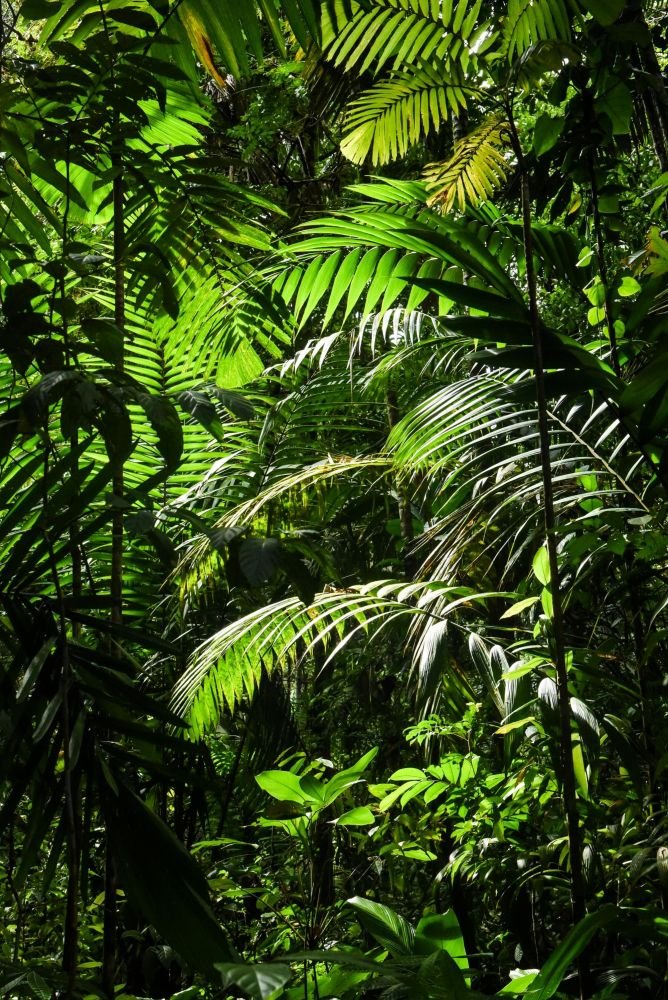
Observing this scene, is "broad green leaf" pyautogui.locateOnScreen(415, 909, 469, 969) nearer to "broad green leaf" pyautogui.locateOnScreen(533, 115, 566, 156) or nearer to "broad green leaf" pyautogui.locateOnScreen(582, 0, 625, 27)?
"broad green leaf" pyautogui.locateOnScreen(533, 115, 566, 156)

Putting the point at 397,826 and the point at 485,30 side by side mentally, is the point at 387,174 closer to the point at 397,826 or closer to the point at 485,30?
the point at 485,30

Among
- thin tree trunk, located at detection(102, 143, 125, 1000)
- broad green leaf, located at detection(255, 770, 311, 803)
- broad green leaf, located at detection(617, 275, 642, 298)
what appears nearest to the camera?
thin tree trunk, located at detection(102, 143, 125, 1000)

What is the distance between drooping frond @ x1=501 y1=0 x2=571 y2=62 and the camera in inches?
54.7

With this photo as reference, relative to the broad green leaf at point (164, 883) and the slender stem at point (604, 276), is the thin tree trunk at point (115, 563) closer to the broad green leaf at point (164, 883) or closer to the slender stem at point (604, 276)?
the broad green leaf at point (164, 883)

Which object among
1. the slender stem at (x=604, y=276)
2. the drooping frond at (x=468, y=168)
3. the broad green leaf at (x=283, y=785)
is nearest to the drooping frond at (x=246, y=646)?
the broad green leaf at (x=283, y=785)

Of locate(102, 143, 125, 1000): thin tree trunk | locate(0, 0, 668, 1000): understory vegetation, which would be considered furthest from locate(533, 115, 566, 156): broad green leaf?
locate(102, 143, 125, 1000): thin tree trunk

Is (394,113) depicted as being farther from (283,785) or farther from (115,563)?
(283,785)

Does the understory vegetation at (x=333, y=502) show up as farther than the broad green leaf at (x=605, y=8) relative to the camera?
No

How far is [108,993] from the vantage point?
44.3 inches

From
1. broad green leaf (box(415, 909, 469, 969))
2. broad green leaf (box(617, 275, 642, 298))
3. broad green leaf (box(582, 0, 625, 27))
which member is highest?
broad green leaf (box(582, 0, 625, 27))

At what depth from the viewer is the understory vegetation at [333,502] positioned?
1.11 metres

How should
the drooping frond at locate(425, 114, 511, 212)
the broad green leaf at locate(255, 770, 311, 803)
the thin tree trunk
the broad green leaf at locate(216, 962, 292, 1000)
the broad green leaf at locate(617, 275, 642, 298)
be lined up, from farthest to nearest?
the drooping frond at locate(425, 114, 511, 212) < the broad green leaf at locate(617, 275, 642, 298) < the broad green leaf at locate(255, 770, 311, 803) < the thin tree trunk < the broad green leaf at locate(216, 962, 292, 1000)

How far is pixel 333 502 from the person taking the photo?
9.61ft

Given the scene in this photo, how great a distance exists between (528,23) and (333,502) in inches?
66.7
